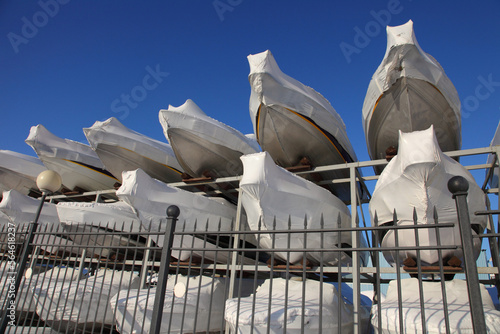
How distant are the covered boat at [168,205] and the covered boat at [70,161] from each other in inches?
124

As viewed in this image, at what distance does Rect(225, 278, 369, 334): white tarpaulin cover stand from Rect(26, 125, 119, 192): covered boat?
5434 mm

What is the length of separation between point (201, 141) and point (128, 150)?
1756 mm

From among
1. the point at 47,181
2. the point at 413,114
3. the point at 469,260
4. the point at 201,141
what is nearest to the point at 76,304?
Answer: the point at 47,181

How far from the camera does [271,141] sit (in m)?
5.47

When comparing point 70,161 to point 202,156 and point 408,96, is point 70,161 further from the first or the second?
point 408,96

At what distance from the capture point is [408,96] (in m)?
4.38

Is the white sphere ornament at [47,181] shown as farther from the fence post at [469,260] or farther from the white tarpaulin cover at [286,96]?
the fence post at [469,260]

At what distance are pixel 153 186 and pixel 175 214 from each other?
2569 millimetres

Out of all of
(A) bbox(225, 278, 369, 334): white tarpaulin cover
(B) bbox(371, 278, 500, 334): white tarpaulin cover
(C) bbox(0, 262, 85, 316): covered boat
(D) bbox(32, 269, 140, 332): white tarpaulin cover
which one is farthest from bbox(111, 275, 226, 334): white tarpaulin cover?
(B) bbox(371, 278, 500, 334): white tarpaulin cover

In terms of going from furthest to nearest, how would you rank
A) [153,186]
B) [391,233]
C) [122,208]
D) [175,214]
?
[122,208]
[153,186]
[391,233]
[175,214]

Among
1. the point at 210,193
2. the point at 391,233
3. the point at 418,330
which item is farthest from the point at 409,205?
the point at 210,193

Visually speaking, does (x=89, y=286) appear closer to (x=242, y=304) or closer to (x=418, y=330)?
(x=242, y=304)

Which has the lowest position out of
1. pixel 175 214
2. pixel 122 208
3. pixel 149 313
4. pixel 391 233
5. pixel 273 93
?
pixel 149 313

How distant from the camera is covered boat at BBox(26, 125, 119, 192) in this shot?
7.56m
